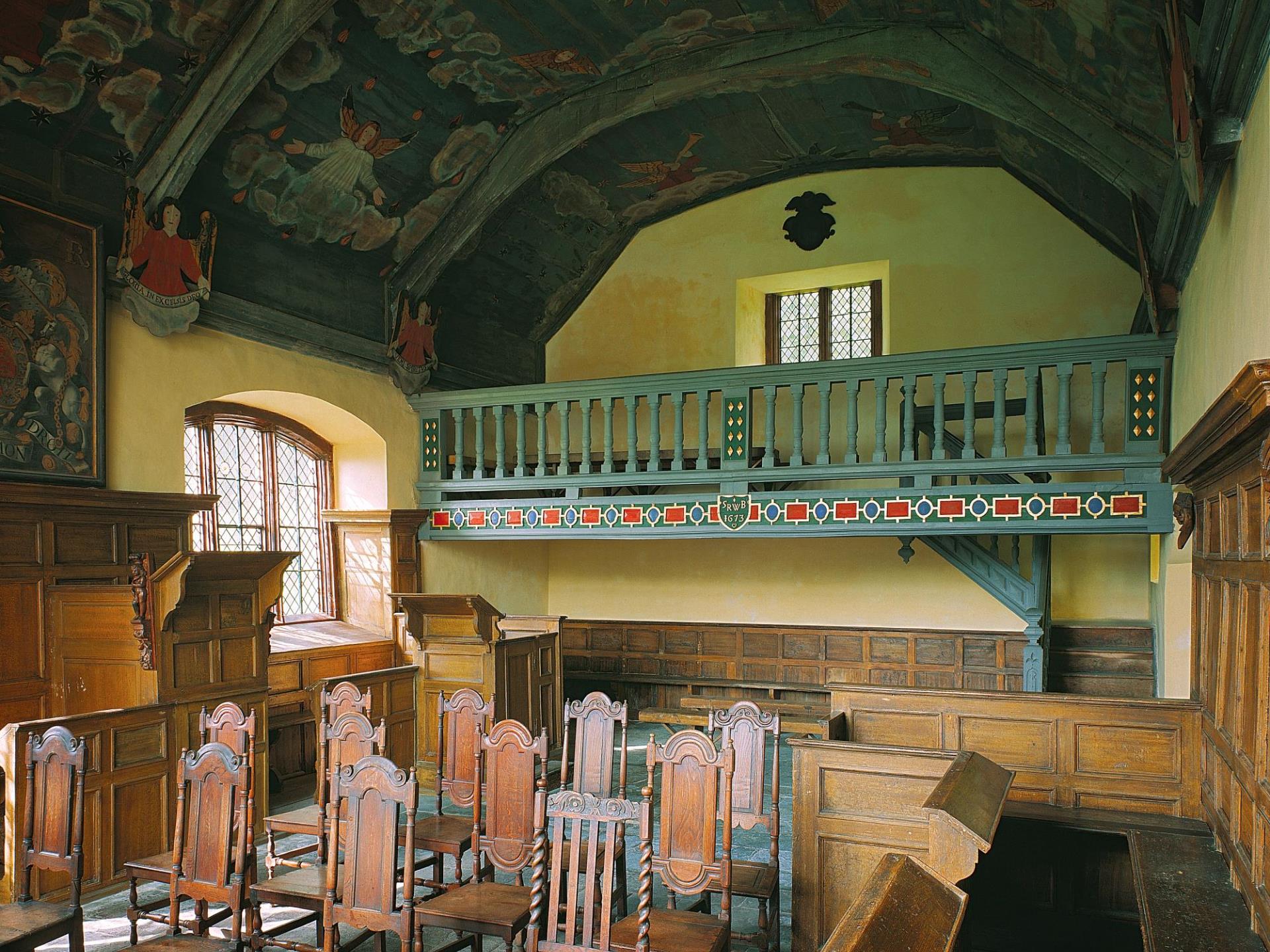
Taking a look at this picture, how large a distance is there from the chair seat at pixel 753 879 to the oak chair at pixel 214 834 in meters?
2.13

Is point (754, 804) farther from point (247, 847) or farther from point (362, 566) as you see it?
point (362, 566)

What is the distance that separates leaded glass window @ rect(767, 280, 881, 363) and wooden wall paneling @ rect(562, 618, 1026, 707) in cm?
309

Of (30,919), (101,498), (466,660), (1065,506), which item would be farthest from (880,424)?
(30,919)

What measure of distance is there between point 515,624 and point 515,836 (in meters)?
5.55

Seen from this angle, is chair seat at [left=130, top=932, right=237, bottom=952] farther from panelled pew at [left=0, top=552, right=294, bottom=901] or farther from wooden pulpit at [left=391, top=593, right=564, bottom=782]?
wooden pulpit at [left=391, top=593, right=564, bottom=782]

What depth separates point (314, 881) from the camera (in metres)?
4.41

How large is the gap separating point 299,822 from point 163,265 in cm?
435

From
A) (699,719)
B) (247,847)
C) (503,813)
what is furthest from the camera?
(699,719)

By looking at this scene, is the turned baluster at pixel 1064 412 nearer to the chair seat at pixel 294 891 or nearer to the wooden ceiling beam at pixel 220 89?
the chair seat at pixel 294 891

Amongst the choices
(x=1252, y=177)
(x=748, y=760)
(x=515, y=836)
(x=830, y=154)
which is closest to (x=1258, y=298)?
(x=1252, y=177)

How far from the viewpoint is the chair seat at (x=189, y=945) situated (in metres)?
3.73

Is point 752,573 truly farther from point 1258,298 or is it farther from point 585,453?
point 1258,298

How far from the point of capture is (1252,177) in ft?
11.7

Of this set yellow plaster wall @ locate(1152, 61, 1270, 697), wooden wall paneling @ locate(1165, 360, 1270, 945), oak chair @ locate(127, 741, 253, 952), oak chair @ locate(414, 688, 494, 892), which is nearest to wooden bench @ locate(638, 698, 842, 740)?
yellow plaster wall @ locate(1152, 61, 1270, 697)
